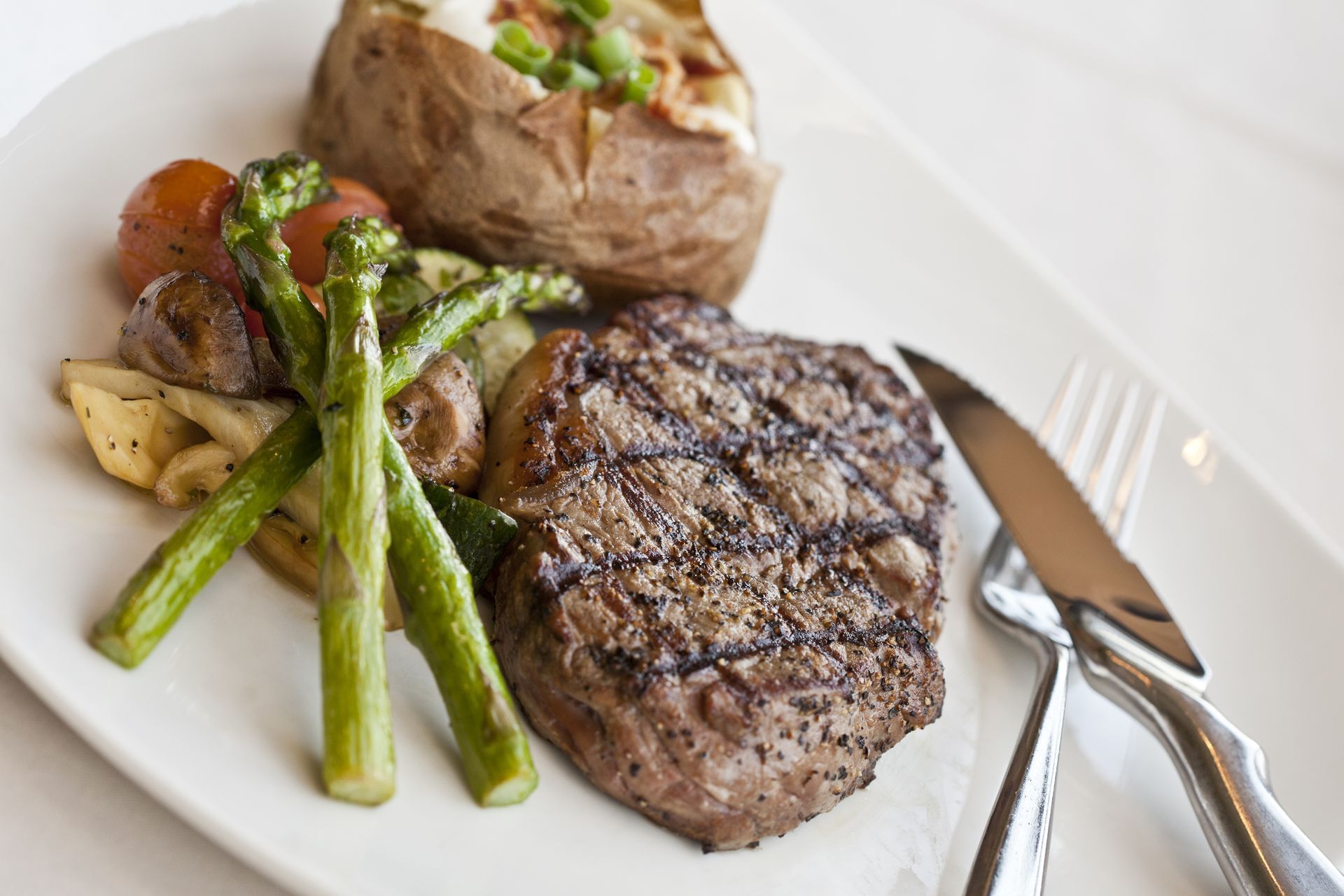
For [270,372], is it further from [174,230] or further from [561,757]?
[561,757]

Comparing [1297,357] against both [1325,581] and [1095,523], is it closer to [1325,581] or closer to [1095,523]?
[1325,581]

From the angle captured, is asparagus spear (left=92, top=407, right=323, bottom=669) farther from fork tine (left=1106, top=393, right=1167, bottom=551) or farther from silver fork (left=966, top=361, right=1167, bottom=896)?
fork tine (left=1106, top=393, right=1167, bottom=551)

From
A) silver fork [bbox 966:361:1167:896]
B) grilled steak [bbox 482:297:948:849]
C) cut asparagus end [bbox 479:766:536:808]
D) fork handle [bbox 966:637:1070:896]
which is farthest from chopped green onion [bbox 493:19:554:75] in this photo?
fork handle [bbox 966:637:1070:896]

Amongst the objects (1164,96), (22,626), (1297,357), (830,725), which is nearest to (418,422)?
(22,626)

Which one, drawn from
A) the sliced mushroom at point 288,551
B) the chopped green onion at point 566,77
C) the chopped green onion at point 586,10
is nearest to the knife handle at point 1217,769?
the sliced mushroom at point 288,551

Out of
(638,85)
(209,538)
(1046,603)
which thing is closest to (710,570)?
(209,538)

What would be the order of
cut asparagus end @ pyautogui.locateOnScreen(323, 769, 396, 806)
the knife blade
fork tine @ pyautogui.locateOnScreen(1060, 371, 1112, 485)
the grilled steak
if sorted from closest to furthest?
cut asparagus end @ pyautogui.locateOnScreen(323, 769, 396, 806) → the grilled steak → the knife blade → fork tine @ pyautogui.locateOnScreen(1060, 371, 1112, 485)
